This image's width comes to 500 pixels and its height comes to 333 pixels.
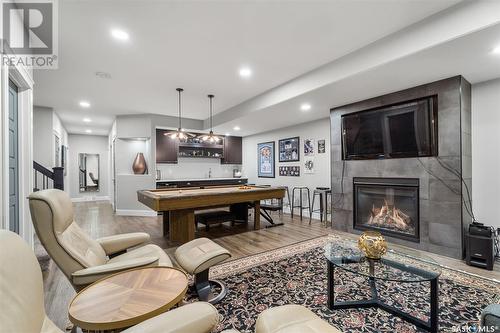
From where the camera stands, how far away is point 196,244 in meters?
2.53

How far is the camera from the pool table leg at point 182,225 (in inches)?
150

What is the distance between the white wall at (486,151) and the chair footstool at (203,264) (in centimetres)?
368

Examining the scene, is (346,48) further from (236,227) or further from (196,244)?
(236,227)

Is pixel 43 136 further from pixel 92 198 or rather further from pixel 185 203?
pixel 92 198

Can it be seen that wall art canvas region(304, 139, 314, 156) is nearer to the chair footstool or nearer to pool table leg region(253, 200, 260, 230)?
pool table leg region(253, 200, 260, 230)

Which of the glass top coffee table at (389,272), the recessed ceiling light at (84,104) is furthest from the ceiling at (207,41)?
the glass top coffee table at (389,272)

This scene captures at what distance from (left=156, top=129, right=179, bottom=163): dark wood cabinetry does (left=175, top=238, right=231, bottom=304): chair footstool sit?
4.84 meters

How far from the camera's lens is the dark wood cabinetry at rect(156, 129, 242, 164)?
6797 mm

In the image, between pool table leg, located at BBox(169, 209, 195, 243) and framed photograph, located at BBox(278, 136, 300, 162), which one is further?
framed photograph, located at BBox(278, 136, 300, 162)

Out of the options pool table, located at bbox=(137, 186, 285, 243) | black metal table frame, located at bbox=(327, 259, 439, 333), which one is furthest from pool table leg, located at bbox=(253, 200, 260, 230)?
black metal table frame, located at bbox=(327, 259, 439, 333)

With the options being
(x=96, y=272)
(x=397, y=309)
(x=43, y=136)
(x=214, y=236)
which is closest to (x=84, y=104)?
(x=43, y=136)

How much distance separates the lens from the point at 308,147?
20.0ft

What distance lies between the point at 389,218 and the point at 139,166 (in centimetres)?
588

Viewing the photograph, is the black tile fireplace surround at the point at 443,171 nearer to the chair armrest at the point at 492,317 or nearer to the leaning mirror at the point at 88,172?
the chair armrest at the point at 492,317
